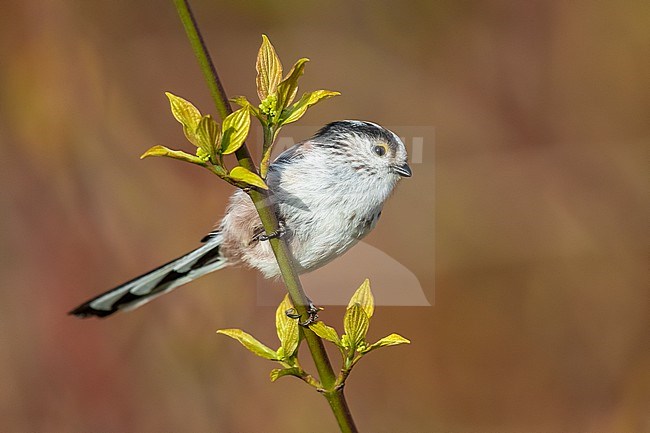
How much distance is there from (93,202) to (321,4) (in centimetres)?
125

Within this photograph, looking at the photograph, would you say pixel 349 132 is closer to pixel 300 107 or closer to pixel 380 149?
pixel 380 149

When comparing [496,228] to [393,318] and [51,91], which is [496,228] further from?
[51,91]

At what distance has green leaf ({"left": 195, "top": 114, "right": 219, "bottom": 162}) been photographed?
3.06ft

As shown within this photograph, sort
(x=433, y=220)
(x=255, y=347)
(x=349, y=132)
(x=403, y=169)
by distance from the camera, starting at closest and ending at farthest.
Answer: (x=255, y=347) < (x=403, y=169) < (x=349, y=132) < (x=433, y=220)

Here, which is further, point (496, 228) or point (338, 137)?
point (496, 228)

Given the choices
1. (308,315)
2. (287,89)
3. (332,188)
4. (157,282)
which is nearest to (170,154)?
(287,89)

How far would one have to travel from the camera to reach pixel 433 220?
2844 millimetres

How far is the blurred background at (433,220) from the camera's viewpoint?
2.93 metres

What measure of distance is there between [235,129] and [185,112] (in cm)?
7

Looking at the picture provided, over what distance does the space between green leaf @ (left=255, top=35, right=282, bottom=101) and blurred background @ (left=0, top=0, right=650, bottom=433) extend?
2033 mm

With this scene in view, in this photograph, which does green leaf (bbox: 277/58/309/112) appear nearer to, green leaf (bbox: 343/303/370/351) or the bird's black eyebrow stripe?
green leaf (bbox: 343/303/370/351)

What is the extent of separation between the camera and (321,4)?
3.23m

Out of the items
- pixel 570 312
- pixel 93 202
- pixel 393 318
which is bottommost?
pixel 570 312

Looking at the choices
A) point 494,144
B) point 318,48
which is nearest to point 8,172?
point 318,48
